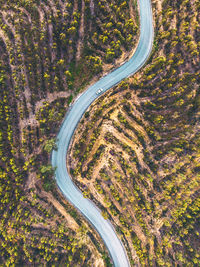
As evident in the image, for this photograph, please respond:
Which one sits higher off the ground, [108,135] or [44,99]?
[44,99]

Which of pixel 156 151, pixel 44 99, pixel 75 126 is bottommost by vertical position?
pixel 156 151

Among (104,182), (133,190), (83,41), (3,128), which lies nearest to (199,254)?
(133,190)

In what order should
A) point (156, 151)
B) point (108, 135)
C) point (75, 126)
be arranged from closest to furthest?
point (108, 135)
point (156, 151)
point (75, 126)

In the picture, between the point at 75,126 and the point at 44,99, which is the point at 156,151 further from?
the point at 44,99

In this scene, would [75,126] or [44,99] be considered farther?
[75,126]

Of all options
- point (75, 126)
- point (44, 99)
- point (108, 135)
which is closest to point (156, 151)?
point (108, 135)

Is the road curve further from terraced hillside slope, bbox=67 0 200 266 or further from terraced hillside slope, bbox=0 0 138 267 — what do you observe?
terraced hillside slope, bbox=67 0 200 266

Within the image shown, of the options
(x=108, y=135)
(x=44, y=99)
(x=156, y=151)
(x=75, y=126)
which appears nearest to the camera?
(x=108, y=135)
